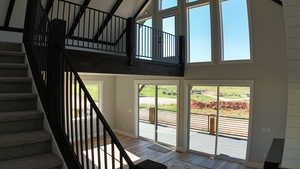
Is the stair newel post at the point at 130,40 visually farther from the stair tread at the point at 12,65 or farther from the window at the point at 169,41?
the stair tread at the point at 12,65

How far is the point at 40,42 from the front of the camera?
8.38ft

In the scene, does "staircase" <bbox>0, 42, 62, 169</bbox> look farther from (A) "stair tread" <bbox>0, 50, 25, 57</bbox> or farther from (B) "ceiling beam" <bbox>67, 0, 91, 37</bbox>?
(B) "ceiling beam" <bbox>67, 0, 91, 37</bbox>

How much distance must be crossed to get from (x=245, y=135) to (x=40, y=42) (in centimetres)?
525

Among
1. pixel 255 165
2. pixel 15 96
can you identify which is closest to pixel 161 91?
pixel 255 165

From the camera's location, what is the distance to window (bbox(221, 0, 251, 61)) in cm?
515

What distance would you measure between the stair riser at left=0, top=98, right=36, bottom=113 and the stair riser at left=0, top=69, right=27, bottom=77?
532 mm

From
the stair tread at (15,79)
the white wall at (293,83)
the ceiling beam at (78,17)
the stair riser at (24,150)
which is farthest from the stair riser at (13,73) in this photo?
the ceiling beam at (78,17)

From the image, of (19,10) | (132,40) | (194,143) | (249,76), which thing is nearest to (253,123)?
(249,76)

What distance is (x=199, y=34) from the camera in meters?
5.97

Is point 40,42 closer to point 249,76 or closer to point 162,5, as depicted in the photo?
point 249,76

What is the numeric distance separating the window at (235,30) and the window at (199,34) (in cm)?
47

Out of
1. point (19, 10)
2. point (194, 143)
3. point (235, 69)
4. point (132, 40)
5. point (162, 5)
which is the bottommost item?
point (194, 143)

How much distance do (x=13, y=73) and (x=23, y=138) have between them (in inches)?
44.7

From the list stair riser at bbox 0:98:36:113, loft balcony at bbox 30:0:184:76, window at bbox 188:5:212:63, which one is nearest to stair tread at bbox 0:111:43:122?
stair riser at bbox 0:98:36:113
